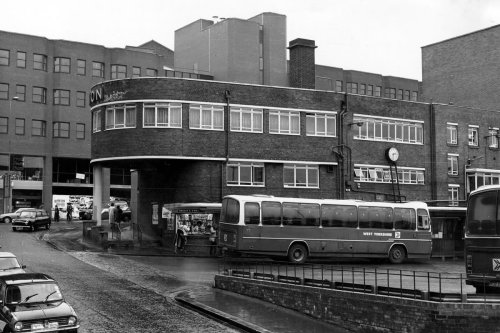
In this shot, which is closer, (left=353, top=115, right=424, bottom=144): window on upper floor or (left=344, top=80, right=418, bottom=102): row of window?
(left=353, top=115, right=424, bottom=144): window on upper floor

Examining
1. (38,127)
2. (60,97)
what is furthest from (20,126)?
(60,97)

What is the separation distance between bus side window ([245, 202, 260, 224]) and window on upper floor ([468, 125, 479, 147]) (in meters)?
23.7

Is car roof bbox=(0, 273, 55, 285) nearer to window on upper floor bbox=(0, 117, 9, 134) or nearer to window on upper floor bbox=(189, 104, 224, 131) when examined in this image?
window on upper floor bbox=(189, 104, 224, 131)

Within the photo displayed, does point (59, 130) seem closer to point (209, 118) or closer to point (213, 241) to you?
point (209, 118)

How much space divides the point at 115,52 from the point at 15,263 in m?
62.8

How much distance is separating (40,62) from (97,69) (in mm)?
6712

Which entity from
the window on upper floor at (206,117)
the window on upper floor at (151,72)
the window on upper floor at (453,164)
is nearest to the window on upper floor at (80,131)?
the window on upper floor at (151,72)

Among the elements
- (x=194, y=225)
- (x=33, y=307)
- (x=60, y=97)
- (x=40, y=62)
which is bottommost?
(x=33, y=307)

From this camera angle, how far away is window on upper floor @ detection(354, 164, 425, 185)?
42.2 m

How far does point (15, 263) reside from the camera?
62.5 feet

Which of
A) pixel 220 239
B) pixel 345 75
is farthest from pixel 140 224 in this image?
pixel 345 75

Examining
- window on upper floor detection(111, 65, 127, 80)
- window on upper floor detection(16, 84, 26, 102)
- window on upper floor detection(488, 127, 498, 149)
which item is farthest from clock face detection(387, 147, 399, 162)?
window on upper floor detection(16, 84, 26, 102)

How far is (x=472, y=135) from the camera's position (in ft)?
156

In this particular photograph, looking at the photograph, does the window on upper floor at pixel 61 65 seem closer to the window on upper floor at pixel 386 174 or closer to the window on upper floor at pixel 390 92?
the window on upper floor at pixel 386 174
